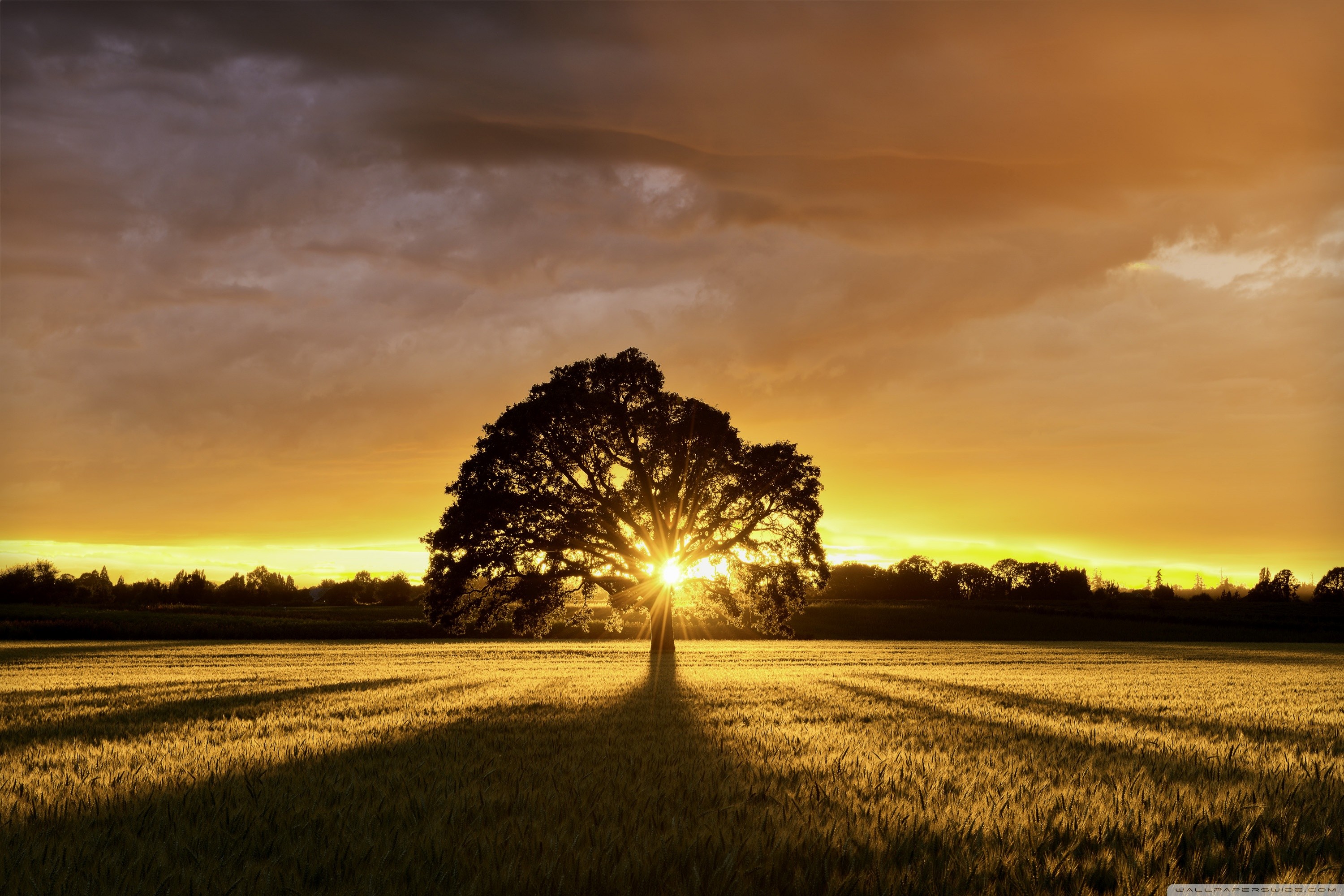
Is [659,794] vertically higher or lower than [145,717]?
higher

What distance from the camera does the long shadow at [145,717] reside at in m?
8.73

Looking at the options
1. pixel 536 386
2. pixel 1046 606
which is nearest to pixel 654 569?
pixel 536 386

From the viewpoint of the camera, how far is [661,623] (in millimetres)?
34594

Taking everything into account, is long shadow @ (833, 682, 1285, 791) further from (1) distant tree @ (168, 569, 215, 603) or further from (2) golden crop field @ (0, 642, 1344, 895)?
(1) distant tree @ (168, 569, 215, 603)

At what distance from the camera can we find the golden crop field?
12.3 feet

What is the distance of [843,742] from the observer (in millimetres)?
8039

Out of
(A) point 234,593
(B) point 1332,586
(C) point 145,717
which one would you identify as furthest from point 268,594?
(B) point 1332,586

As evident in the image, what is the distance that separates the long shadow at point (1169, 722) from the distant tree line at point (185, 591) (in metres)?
116

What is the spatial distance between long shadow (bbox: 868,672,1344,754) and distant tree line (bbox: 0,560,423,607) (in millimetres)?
116305

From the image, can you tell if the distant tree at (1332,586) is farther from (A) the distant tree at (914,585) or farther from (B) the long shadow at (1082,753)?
(B) the long shadow at (1082,753)

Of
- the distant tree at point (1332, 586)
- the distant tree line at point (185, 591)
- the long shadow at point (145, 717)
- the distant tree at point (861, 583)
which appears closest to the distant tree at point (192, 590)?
the distant tree line at point (185, 591)

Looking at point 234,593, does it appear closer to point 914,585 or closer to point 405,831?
point 914,585

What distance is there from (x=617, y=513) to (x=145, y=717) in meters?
21.2

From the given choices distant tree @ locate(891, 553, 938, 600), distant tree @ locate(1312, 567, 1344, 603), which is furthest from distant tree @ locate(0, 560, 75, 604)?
distant tree @ locate(1312, 567, 1344, 603)
